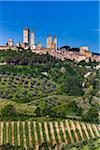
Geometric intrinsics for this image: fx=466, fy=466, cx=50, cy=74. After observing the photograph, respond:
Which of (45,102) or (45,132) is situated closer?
(45,132)

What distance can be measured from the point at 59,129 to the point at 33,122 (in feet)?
4.65

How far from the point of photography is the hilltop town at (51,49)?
134 ft

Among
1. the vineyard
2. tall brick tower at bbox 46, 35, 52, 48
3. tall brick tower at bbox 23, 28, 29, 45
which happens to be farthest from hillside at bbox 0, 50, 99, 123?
tall brick tower at bbox 46, 35, 52, 48

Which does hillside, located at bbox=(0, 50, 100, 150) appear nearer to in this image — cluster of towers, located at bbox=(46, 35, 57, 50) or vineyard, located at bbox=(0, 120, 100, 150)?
vineyard, located at bbox=(0, 120, 100, 150)

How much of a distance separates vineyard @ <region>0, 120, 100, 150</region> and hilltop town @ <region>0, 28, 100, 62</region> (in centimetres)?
2121

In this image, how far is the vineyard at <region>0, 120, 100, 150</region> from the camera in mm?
16594

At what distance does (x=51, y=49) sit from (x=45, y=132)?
23.8 m

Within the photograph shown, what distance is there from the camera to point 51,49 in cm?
4147

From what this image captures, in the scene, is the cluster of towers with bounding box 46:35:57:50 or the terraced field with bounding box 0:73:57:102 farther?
the cluster of towers with bounding box 46:35:57:50

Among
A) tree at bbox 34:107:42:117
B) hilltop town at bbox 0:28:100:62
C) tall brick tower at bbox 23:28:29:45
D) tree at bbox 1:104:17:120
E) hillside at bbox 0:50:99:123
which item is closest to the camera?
tree at bbox 1:104:17:120

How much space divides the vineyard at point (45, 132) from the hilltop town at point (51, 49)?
69.6ft

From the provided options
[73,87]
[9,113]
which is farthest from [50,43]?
[9,113]

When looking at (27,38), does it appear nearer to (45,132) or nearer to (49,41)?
(49,41)

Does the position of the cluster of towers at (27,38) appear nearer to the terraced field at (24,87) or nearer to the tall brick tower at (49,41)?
the tall brick tower at (49,41)
